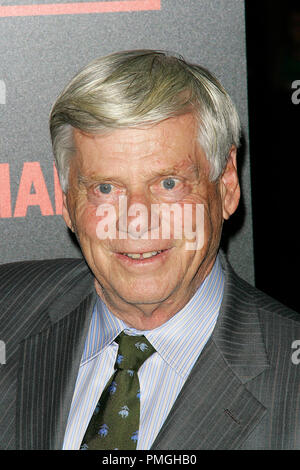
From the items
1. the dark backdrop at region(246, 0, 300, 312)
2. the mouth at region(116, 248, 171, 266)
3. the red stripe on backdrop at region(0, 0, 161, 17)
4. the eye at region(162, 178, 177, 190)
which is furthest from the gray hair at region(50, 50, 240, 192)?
the dark backdrop at region(246, 0, 300, 312)

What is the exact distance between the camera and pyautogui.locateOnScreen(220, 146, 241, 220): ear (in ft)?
6.46

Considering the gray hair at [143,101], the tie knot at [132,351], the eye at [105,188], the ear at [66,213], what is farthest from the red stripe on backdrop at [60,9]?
the tie knot at [132,351]

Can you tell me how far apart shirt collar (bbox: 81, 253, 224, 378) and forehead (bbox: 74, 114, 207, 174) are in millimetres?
374

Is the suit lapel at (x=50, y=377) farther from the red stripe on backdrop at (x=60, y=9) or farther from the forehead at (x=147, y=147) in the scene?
the red stripe on backdrop at (x=60, y=9)

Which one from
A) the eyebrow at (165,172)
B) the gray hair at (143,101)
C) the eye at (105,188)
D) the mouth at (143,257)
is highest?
the gray hair at (143,101)

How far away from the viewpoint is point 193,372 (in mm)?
1827

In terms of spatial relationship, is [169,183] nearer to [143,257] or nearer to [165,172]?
[165,172]

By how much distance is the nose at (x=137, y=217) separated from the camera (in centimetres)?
178

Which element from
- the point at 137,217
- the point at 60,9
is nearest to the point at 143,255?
the point at 137,217

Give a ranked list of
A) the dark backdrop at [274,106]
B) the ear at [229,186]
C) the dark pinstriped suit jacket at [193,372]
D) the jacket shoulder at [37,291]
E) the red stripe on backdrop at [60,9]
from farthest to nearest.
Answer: the dark backdrop at [274,106] → the red stripe on backdrop at [60,9] → the jacket shoulder at [37,291] → the ear at [229,186] → the dark pinstriped suit jacket at [193,372]

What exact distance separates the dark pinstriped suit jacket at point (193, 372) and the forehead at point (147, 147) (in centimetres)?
40

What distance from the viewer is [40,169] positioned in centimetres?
245

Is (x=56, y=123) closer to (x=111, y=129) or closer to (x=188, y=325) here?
(x=111, y=129)
